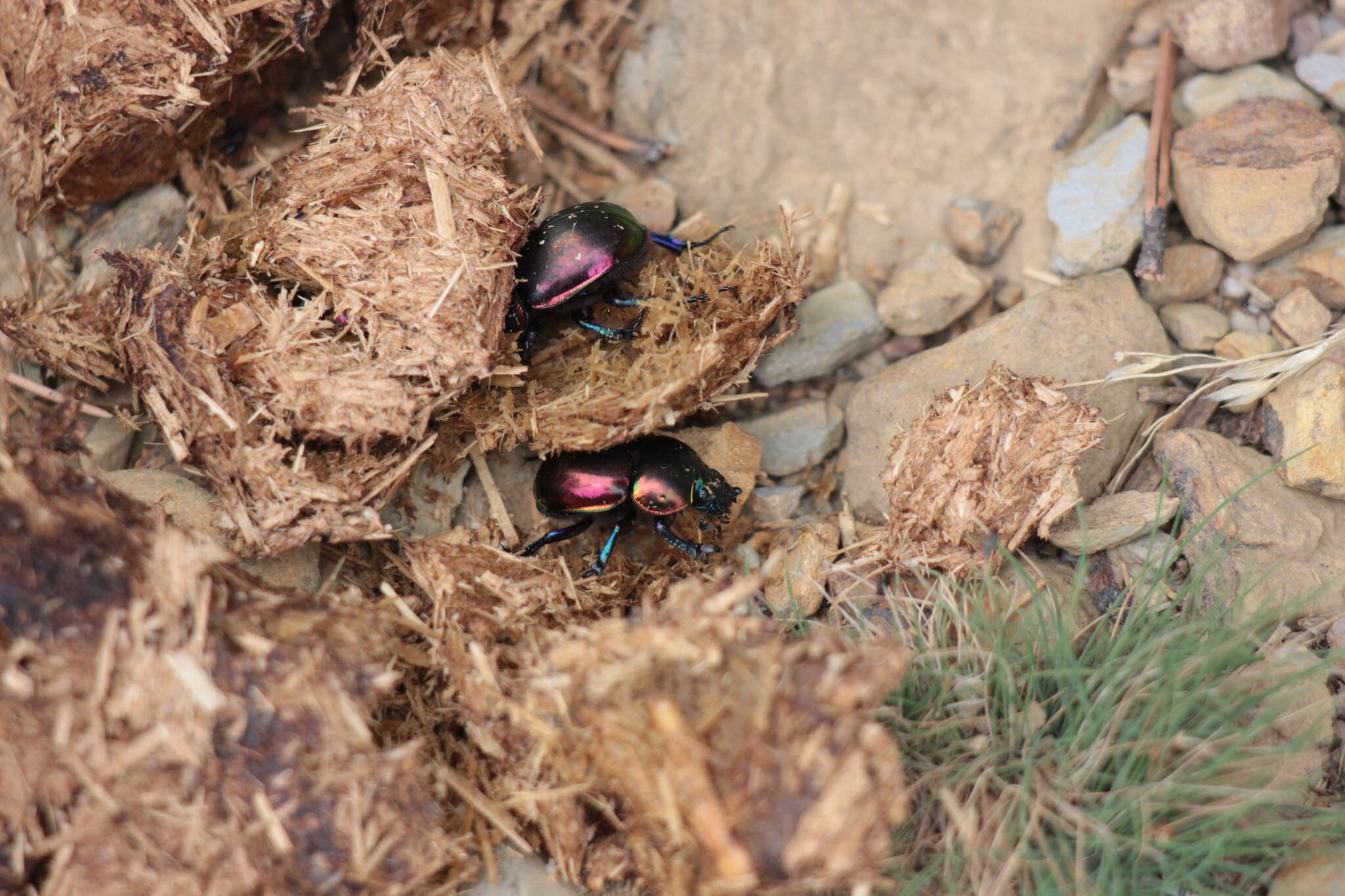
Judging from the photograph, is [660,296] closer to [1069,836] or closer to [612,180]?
[612,180]

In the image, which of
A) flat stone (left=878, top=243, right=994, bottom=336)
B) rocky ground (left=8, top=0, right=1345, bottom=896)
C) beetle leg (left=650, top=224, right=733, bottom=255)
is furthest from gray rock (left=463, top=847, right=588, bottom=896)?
flat stone (left=878, top=243, right=994, bottom=336)

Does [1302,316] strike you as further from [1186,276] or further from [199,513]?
[199,513]

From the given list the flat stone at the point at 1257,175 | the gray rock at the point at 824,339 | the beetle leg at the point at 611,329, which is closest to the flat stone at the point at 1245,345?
the flat stone at the point at 1257,175

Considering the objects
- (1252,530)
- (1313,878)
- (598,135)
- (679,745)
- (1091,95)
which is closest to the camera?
(679,745)

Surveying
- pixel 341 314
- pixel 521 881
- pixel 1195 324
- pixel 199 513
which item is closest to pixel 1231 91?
pixel 1195 324

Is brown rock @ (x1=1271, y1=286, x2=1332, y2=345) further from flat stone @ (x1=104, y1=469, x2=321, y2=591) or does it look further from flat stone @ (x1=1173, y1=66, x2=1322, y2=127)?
flat stone @ (x1=104, y1=469, x2=321, y2=591)

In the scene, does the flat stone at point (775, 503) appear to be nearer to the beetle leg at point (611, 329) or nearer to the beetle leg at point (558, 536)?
the beetle leg at point (558, 536)
